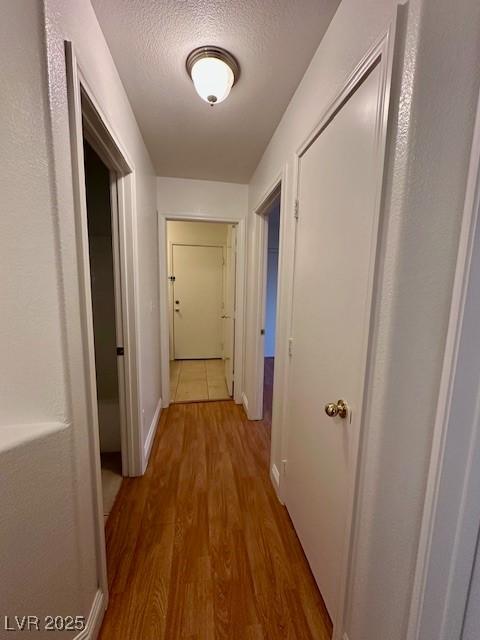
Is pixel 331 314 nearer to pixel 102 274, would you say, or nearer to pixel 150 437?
pixel 150 437

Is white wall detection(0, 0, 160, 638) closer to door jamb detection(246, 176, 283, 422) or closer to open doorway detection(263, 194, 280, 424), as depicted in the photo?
door jamb detection(246, 176, 283, 422)

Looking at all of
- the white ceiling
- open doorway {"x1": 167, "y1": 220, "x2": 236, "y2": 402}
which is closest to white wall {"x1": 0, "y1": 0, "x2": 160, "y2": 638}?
the white ceiling

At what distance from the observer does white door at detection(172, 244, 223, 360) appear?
4164 mm

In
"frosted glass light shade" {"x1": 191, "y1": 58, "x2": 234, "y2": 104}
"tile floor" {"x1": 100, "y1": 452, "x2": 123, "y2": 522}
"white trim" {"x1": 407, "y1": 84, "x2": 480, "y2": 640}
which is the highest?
"frosted glass light shade" {"x1": 191, "y1": 58, "x2": 234, "y2": 104}

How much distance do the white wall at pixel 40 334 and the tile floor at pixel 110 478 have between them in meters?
0.72

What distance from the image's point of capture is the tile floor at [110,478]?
1599mm

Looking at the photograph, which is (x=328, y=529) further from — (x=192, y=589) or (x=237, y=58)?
(x=237, y=58)

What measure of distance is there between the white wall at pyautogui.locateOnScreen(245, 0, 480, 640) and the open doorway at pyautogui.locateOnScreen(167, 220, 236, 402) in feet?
9.76

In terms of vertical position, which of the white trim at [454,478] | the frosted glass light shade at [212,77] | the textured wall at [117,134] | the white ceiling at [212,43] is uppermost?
the white ceiling at [212,43]

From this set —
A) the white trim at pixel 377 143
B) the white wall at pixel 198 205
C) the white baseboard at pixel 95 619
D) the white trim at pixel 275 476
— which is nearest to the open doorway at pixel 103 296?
the white wall at pixel 198 205

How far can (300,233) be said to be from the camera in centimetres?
135

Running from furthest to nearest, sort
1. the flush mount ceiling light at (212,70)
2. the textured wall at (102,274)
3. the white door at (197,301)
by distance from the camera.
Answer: the white door at (197,301) → the textured wall at (102,274) → the flush mount ceiling light at (212,70)

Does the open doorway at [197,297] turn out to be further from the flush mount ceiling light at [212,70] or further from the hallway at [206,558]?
the flush mount ceiling light at [212,70]

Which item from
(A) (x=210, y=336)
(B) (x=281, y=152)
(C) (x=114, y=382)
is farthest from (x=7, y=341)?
(A) (x=210, y=336)
